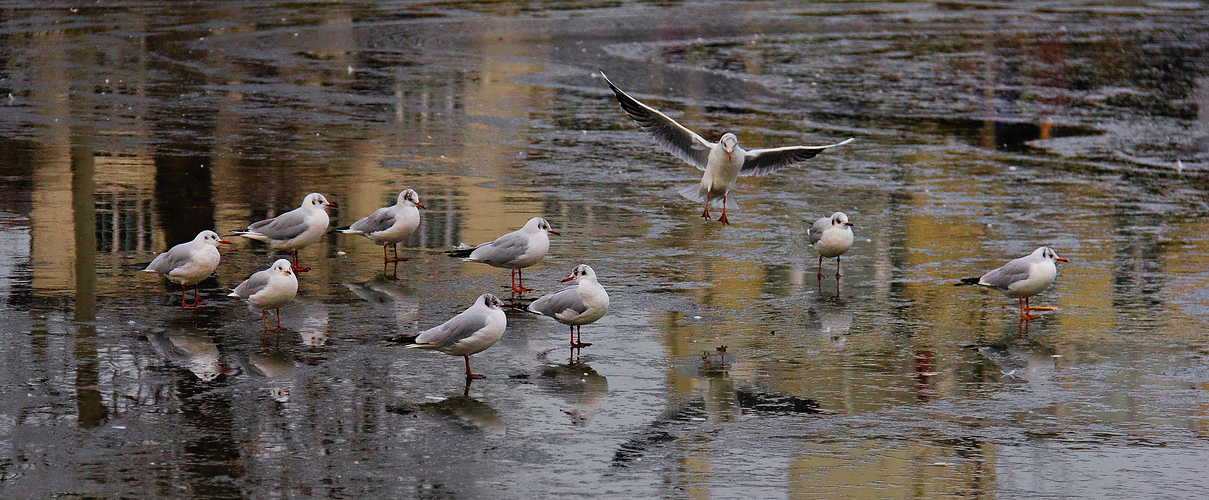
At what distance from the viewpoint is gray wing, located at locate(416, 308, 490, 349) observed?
786 centimetres

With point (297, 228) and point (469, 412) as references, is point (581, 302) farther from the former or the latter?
point (297, 228)

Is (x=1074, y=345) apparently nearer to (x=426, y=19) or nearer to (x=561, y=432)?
(x=561, y=432)

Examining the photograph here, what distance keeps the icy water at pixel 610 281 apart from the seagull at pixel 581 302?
0.61ft

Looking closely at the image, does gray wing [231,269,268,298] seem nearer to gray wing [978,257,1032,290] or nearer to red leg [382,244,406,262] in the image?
red leg [382,244,406,262]

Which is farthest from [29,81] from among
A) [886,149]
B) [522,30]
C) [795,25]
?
[795,25]

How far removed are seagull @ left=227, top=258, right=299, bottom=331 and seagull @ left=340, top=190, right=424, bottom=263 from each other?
6.88ft

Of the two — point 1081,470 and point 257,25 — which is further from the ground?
point 257,25

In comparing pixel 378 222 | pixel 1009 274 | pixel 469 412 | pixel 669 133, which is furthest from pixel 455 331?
pixel 669 133

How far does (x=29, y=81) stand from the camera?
20.0m

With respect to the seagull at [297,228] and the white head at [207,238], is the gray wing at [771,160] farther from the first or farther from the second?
the white head at [207,238]

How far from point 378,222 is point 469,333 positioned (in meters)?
3.40

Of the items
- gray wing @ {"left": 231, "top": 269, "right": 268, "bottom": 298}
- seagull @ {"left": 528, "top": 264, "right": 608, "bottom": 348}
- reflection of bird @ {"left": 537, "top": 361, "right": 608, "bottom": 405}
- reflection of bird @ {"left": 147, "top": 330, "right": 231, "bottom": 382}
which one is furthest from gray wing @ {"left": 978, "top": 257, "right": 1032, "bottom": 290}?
reflection of bird @ {"left": 147, "top": 330, "right": 231, "bottom": 382}

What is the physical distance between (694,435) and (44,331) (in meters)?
4.06

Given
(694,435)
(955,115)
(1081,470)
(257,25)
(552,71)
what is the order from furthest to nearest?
(257,25) → (552,71) → (955,115) → (694,435) → (1081,470)
